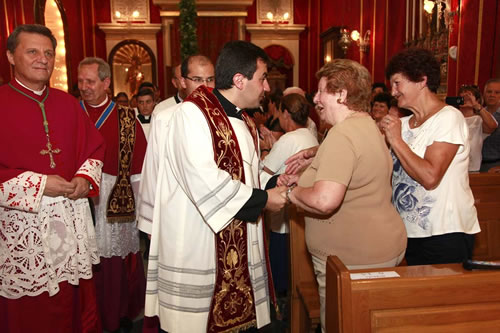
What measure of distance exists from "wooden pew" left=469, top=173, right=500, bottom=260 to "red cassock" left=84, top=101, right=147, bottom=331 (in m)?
2.42

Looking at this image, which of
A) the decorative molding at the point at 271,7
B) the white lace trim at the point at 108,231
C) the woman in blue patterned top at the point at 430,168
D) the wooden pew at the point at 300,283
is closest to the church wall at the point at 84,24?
the decorative molding at the point at 271,7

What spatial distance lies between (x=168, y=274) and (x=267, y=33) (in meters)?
13.8

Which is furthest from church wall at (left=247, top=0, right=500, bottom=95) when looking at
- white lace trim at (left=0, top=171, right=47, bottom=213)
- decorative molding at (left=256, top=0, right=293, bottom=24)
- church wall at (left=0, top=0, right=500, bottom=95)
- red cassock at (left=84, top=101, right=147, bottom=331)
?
white lace trim at (left=0, top=171, right=47, bottom=213)

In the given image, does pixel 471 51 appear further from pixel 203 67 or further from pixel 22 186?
pixel 22 186

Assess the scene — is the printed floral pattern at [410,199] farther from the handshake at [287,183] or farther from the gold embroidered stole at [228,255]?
the gold embroidered stole at [228,255]

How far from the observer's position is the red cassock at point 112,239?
306cm

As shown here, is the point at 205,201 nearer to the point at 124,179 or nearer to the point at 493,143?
the point at 124,179

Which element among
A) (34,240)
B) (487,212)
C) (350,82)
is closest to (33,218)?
(34,240)

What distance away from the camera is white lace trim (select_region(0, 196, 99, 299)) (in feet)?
7.22

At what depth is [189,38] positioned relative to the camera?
8.34 meters

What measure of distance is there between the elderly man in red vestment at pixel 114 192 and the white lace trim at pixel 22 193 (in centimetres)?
88

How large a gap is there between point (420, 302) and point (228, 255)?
0.89 m

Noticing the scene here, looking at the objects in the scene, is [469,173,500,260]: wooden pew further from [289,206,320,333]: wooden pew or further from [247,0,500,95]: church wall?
[247,0,500,95]: church wall

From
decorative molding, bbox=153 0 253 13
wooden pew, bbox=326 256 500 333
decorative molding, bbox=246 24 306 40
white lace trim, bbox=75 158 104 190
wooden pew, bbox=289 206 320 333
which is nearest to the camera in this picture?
wooden pew, bbox=326 256 500 333
